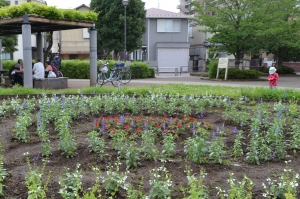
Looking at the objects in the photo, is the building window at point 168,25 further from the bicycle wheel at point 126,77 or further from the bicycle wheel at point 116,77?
the bicycle wheel at point 116,77

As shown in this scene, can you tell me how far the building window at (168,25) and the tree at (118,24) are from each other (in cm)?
622

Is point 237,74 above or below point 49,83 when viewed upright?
above

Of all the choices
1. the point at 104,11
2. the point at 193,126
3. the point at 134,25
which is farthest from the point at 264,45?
the point at 193,126

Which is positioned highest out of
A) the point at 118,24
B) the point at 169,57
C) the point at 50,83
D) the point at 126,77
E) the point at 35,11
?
the point at 118,24

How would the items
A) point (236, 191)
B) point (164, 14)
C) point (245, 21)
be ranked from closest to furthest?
1. point (236, 191)
2. point (245, 21)
3. point (164, 14)

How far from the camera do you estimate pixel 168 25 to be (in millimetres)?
36781

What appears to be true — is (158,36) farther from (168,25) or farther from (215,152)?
(215,152)

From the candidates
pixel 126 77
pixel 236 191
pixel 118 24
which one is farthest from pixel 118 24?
pixel 236 191

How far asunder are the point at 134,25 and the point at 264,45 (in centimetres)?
1198

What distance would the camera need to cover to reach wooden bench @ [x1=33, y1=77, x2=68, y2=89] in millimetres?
12475

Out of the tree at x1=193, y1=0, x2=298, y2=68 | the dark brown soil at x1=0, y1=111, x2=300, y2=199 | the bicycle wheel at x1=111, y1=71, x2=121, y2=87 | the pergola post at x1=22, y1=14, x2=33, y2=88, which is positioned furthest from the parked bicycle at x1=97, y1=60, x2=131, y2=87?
the dark brown soil at x1=0, y1=111, x2=300, y2=199

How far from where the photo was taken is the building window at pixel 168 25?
36.7 metres

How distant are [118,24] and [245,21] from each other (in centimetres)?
1265

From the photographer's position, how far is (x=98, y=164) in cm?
388
